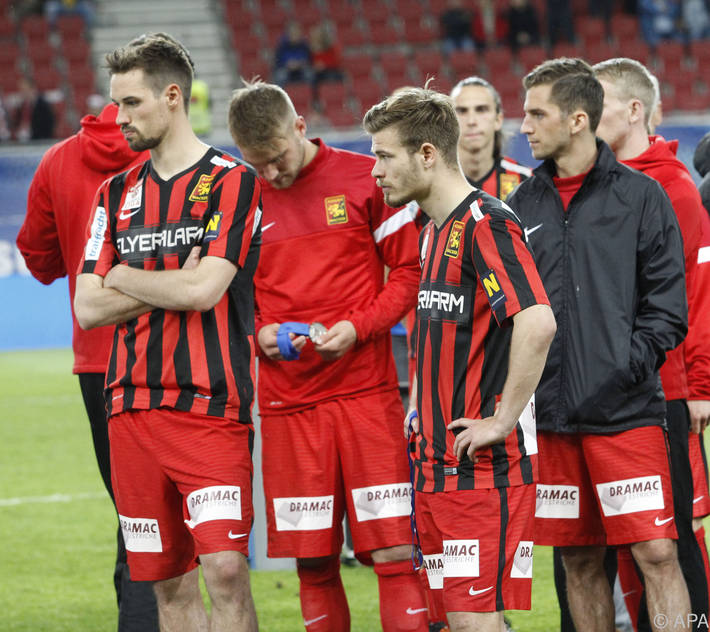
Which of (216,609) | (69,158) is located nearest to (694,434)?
(216,609)

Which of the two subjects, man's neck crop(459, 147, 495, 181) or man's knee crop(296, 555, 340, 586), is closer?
man's knee crop(296, 555, 340, 586)

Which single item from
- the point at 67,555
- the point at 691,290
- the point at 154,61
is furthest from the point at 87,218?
the point at 67,555

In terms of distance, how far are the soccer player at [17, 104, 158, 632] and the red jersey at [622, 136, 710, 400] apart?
2.01 meters

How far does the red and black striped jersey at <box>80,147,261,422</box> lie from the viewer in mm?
3717

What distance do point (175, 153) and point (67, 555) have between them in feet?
11.3

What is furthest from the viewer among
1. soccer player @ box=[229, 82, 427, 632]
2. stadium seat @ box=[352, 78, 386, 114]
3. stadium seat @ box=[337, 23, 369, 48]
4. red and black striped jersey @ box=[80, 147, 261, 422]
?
stadium seat @ box=[337, 23, 369, 48]

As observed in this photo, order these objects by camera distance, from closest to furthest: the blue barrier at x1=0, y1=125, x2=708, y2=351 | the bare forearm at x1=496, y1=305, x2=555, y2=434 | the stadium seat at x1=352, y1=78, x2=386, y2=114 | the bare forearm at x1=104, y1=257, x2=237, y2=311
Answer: the bare forearm at x1=496, y1=305, x2=555, y2=434, the bare forearm at x1=104, y1=257, x2=237, y2=311, the blue barrier at x1=0, y1=125, x2=708, y2=351, the stadium seat at x1=352, y1=78, x2=386, y2=114

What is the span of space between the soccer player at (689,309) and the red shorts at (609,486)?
30 centimetres

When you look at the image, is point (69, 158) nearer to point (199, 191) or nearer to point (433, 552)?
point (199, 191)

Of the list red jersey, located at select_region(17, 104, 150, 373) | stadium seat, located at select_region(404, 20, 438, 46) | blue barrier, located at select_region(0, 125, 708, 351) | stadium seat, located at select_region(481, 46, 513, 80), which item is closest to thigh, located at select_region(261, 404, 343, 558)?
red jersey, located at select_region(17, 104, 150, 373)

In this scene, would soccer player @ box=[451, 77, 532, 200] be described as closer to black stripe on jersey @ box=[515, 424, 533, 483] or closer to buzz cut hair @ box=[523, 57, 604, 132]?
buzz cut hair @ box=[523, 57, 604, 132]

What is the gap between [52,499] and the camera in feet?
25.8

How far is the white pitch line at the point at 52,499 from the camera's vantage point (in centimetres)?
776

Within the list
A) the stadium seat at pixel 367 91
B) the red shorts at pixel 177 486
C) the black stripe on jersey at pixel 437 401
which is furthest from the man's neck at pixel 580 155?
the stadium seat at pixel 367 91
